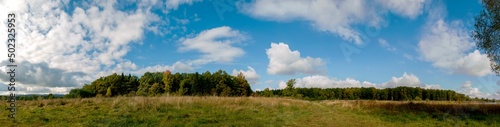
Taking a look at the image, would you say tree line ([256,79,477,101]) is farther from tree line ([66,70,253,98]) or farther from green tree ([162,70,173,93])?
green tree ([162,70,173,93])

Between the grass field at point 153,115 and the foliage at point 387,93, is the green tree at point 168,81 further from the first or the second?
the foliage at point 387,93

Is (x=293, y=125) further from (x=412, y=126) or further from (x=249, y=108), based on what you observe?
(x=412, y=126)

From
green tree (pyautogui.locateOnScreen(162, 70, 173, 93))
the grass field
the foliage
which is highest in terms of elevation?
green tree (pyautogui.locateOnScreen(162, 70, 173, 93))

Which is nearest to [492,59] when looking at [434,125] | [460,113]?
[460,113]

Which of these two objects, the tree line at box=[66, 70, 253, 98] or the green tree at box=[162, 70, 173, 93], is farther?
the green tree at box=[162, 70, 173, 93]

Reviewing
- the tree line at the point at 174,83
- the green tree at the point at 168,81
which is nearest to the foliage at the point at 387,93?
the tree line at the point at 174,83

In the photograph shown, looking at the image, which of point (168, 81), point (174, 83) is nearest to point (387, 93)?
point (174, 83)

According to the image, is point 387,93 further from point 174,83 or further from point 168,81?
point 168,81

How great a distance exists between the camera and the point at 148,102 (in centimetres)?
1316

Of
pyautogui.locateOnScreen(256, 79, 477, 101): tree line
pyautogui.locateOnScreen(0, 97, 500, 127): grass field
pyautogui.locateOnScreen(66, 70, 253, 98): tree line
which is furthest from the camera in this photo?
pyautogui.locateOnScreen(256, 79, 477, 101): tree line

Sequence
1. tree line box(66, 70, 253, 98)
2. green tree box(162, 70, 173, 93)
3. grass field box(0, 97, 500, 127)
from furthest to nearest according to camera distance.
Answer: green tree box(162, 70, 173, 93) < tree line box(66, 70, 253, 98) < grass field box(0, 97, 500, 127)

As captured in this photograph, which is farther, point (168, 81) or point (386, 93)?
point (386, 93)

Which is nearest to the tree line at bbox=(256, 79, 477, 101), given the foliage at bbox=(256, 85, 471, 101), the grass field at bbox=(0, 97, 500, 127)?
the foliage at bbox=(256, 85, 471, 101)

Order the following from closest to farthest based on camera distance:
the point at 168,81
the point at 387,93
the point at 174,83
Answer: the point at 168,81
the point at 174,83
the point at 387,93
